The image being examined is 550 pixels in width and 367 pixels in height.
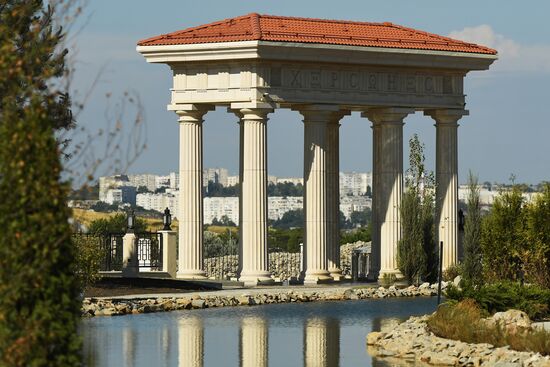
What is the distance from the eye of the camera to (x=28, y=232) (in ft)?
70.9

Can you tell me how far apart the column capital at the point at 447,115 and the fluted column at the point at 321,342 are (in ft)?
66.7

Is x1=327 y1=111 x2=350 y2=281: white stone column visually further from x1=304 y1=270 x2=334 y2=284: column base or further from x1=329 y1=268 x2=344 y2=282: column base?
x1=304 y1=270 x2=334 y2=284: column base

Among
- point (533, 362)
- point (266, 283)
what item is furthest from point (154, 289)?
point (533, 362)

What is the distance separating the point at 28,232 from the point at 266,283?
42340 millimetres

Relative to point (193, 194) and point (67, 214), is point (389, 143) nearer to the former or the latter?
point (193, 194)

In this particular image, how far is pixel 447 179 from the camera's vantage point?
6944cm

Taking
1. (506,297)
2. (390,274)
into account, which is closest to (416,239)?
(390,274)

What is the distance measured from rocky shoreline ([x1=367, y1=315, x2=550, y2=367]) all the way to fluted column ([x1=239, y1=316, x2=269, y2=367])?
284cm

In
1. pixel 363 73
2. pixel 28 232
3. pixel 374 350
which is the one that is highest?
pixel 363 73

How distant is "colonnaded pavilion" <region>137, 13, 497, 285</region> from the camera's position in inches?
2499

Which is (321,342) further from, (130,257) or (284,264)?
(284,264)

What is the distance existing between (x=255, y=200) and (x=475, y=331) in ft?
86.5

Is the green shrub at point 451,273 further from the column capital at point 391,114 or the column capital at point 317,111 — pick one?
the column capital at point 317,111

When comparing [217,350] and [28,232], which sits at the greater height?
→ [28,232]
